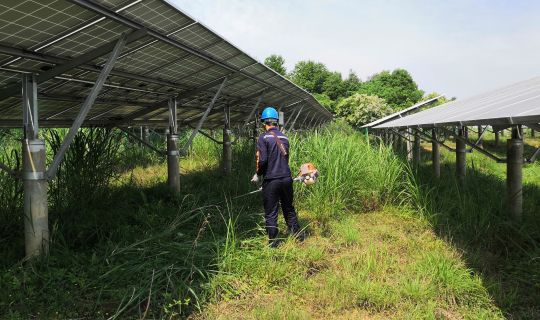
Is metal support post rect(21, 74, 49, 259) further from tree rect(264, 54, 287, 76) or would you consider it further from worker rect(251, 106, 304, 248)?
tree rect(264, 54, 287, 76)

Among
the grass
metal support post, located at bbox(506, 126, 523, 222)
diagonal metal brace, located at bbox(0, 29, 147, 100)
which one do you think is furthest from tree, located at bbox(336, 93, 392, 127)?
diagonal metal brace, located at bbox(0, 29, 147, 100)

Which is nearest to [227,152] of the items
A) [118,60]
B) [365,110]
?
[118,60]

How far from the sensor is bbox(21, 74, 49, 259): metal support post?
3.81 meters

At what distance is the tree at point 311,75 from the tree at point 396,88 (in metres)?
5.60

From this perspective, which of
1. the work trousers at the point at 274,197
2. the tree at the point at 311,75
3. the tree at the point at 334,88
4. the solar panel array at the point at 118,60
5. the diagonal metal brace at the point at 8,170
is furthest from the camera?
the tree at the point at 311,75

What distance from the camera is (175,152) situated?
7.11m

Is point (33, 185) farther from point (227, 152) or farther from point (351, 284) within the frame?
point (227, 152)

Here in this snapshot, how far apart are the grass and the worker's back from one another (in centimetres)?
57

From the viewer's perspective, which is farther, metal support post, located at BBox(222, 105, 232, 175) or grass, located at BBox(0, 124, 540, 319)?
metal support post, located at BBox(222, 105, 232, 175)

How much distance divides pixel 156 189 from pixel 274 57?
178 feet

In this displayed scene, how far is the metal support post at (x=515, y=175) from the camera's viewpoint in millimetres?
4785

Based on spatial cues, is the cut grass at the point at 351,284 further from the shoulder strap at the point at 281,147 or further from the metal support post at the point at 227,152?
the metal support post at the point at 227,152

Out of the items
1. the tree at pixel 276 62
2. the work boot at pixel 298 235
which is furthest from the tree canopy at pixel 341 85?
the work boot at pixel 298 235

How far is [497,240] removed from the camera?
465 cm
